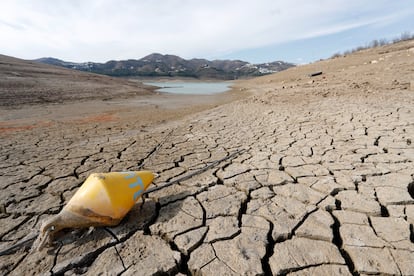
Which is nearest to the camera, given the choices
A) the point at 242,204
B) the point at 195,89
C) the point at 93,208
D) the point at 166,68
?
the point at 93,208

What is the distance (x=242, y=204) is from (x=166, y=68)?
80.4m

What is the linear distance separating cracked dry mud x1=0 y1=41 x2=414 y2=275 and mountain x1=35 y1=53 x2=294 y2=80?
181 ft

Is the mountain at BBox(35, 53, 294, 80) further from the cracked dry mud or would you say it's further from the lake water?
the cracked dry mud

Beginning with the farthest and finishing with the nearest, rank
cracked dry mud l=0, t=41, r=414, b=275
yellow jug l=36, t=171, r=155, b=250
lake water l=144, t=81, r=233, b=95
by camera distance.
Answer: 1. lake water l=144, t=81, r=233, b=95
2. yellow jug l=36, t=171, r=155, b=250
3. cracked dry mud l=0, t=41, r=414, b=275

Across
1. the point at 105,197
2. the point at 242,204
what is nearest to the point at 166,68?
the point at 242,204

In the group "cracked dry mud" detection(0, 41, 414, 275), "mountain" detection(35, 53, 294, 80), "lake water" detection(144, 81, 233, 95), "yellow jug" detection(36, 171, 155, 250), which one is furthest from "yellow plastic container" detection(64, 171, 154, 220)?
"mountain" detection(35, 53, 294, 80)

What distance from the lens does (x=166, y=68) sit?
254ft

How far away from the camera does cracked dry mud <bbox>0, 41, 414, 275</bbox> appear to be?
1433 mm

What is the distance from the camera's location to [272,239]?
62.4 inches

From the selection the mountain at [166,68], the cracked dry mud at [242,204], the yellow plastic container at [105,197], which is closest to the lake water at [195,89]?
the cracked dry mud at [242,204]

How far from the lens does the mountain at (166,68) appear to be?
5959 centimetres

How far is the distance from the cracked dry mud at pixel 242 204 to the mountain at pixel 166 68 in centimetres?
5528

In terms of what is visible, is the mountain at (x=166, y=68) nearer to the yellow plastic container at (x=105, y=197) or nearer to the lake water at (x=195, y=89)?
the lake water at (x=195, y=89)

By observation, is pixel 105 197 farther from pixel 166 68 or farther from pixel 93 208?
pixel 166 68
